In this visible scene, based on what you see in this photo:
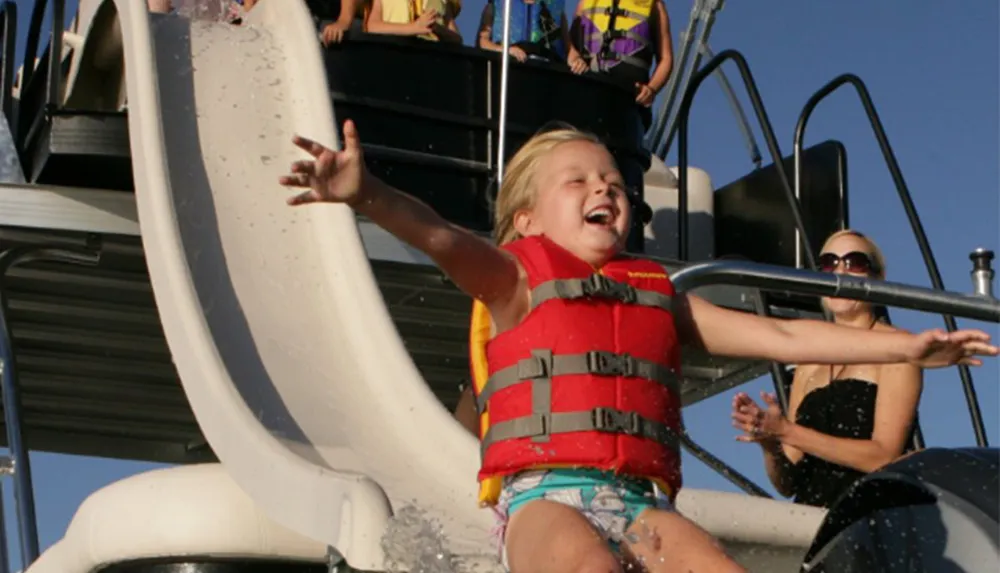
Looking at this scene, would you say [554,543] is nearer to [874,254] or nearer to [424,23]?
[874,254]

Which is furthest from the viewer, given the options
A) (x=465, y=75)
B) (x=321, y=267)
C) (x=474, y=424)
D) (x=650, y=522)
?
(x=465, y=75)

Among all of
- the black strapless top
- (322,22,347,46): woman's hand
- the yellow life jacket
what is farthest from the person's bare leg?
the yellow life jacket

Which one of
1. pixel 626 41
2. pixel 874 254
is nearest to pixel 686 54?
pixel 626 41

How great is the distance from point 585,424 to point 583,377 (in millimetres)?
105

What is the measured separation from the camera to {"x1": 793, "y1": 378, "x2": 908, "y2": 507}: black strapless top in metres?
4.48

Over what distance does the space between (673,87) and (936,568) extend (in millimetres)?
7534

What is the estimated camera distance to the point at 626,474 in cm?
340

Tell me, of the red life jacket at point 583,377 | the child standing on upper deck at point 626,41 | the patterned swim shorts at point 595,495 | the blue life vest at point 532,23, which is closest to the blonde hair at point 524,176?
the red life jacket at point 583,377

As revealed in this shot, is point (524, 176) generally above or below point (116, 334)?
above

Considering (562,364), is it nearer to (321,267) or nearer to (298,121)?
(321,267)

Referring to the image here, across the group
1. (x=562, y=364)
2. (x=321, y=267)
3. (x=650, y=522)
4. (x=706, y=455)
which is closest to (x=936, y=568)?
(x=650, y=522)

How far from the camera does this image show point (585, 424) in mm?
3398

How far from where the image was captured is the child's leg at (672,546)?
320cm

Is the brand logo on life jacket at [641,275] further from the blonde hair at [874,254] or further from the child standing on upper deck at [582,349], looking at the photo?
the blonde hair at [874,254]
